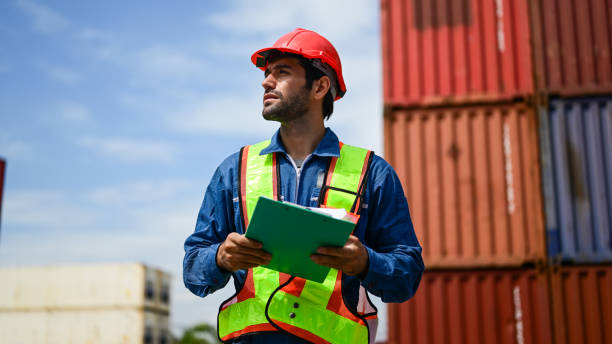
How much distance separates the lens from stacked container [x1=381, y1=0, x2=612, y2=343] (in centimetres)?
1008

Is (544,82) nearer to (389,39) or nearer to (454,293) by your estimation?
(389,39)

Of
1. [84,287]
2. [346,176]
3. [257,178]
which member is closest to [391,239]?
[346,176]

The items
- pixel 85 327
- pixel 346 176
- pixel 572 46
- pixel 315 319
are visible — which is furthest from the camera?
pixel 85 327

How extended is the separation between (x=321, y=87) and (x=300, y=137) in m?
0.28

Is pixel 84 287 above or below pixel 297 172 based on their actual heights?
below

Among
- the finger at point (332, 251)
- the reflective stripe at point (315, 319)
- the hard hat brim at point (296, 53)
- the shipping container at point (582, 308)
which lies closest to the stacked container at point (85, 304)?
the shipping container at point (582, 308)

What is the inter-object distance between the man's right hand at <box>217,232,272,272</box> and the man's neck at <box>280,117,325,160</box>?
2.40 ft

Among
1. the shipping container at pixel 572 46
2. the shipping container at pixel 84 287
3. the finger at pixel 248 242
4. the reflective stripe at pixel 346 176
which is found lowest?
the shipping container at pixel 84 287

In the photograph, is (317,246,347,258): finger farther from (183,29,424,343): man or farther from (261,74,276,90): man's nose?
(261,74,276,90): man's nose

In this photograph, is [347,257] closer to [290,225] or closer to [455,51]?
[290,225]

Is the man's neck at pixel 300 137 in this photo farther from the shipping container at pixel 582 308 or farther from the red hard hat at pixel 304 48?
the shipping container at pixel 582 308

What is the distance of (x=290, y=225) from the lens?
225cm

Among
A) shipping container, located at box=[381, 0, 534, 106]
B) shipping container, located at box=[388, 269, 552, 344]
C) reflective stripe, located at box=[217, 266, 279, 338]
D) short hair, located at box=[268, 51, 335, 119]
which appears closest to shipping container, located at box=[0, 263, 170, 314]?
shipping container, located at box=[381, 0, 534, 106]

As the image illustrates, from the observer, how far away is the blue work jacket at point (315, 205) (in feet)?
8.65
